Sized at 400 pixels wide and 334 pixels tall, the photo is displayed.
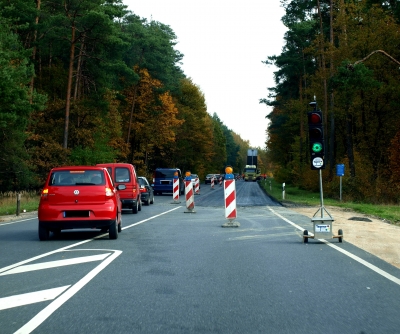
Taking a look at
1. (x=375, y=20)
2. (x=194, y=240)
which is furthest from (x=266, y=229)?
(x=375, y=20)

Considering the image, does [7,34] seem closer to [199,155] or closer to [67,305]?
[67,305]

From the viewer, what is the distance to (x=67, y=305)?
6777mm

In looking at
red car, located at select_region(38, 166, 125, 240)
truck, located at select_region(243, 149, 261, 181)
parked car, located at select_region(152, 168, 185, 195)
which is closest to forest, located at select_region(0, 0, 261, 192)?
parked car, located at select_region(152, 168, 185, 195)

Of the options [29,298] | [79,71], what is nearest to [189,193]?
[29,298]

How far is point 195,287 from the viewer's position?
794 cm

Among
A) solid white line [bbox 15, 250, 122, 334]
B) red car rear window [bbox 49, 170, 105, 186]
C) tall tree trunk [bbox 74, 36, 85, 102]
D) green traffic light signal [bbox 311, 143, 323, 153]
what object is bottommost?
solid white line [bbox 15, 250, 122, 334]

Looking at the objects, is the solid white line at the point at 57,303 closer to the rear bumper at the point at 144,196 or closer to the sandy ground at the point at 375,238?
the sandy ground at the point at 375,238

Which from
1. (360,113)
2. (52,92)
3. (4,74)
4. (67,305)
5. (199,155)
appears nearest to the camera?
(67,305)

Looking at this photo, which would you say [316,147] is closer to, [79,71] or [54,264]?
[54,264]

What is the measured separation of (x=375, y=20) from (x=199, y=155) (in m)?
57.0

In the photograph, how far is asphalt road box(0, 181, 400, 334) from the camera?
5.99 m

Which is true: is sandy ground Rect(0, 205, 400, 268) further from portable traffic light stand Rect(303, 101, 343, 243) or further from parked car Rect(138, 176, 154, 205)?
parked car Rect(138, 176, 154, 205)

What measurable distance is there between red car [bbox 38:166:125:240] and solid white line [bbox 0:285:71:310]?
5988 mm

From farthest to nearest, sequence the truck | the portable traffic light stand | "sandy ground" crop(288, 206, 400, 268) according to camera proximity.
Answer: the truck → the portable traffic light stand → "sandy ground" crop(288, 206, 400, 268)
